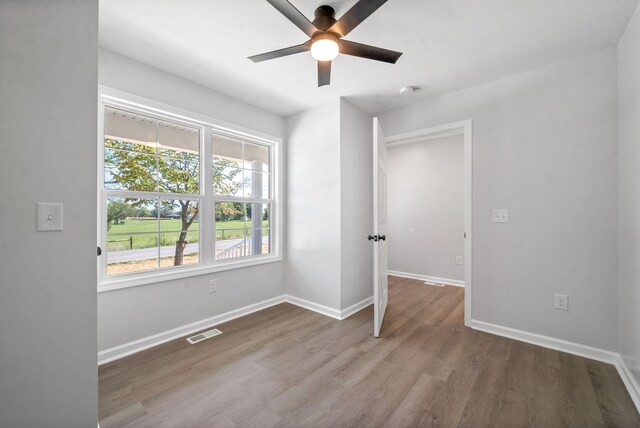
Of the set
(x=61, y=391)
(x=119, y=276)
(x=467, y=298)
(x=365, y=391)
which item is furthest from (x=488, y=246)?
(x=119, y=276)

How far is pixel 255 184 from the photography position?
3.44m

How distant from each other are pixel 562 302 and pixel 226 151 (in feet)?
11.8

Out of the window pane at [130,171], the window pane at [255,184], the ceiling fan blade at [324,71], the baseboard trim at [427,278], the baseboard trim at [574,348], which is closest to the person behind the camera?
the baseboard trim at [574,348]

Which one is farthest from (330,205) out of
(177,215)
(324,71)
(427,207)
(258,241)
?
(427,207)

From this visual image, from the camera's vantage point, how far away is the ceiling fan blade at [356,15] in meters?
1.38

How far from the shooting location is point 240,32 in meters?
1.96

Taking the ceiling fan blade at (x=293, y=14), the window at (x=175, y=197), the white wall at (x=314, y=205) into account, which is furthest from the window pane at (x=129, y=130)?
the ceiling fan blade at (x=293, y=14)

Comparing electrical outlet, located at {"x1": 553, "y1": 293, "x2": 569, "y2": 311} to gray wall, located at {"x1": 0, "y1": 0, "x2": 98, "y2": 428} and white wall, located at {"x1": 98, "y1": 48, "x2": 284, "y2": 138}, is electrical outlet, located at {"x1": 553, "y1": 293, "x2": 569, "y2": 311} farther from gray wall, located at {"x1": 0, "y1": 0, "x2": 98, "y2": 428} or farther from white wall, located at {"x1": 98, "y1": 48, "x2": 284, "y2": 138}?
white wall, located at {"x1": 98, "y1": 48, "x2": 284, "y2": 138}

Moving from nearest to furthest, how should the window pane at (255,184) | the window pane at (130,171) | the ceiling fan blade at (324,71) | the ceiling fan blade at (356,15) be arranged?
the ceiling fan blade at (356,15) < the ceiling fan blade at (324,71) < the window pane at (130,171) < the window pane at (255,184)

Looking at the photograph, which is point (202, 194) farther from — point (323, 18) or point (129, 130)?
point (323, 18)

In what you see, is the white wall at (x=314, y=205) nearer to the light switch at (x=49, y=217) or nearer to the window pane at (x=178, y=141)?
the window pane at (x=178, y=141)

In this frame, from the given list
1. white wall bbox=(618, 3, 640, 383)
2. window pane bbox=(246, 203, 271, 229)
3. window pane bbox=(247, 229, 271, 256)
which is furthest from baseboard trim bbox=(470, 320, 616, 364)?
window pane bbox=(246, 203, 271, 229)

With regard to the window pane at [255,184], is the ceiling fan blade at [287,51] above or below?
above

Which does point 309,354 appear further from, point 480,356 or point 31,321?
point 31,321
